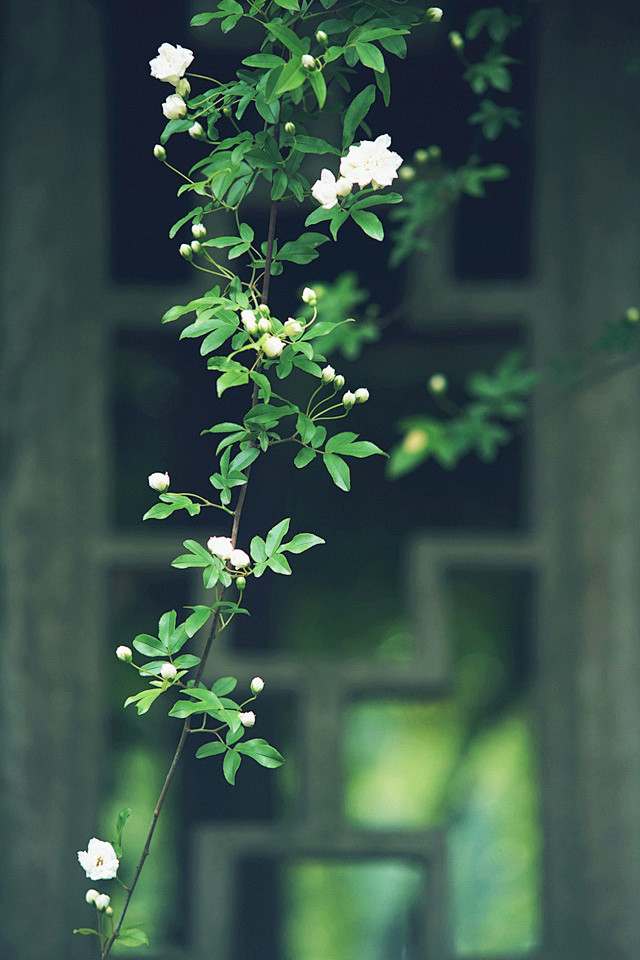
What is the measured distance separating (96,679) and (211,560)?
609mm

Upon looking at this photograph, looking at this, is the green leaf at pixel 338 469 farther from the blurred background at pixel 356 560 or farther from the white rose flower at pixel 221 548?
the blurred background at pixel 356 560

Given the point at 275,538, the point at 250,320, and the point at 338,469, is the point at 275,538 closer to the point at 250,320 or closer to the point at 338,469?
the point at 338,469

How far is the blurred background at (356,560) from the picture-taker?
1201 mm

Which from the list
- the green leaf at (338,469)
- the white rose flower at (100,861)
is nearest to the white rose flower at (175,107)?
the green leaf at (338,469)

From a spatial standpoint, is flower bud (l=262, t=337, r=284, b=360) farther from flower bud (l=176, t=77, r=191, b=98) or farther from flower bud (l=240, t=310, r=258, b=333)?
flower bud (l=176, t=77, r=191, b=98)

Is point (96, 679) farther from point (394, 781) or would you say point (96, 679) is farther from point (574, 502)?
point (574, 502)

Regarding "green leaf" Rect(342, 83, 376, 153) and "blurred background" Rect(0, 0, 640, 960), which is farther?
"blurred background" Rect(0, 0, 640, 960)

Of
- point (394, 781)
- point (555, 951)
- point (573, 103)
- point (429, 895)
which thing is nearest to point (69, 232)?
point (573, 103)

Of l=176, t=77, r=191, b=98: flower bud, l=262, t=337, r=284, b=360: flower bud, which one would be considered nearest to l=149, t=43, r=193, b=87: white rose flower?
l=176, t=77, r=191, b=98: flower bud

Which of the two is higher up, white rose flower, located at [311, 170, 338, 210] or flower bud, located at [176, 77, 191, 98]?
flower bud, located at [176, 77, 191, 98]

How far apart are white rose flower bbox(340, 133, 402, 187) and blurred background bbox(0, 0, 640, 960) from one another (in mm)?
509

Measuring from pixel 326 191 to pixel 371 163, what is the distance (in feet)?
0.14

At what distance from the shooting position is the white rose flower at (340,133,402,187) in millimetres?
674

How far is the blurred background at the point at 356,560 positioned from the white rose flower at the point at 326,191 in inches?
19.7
